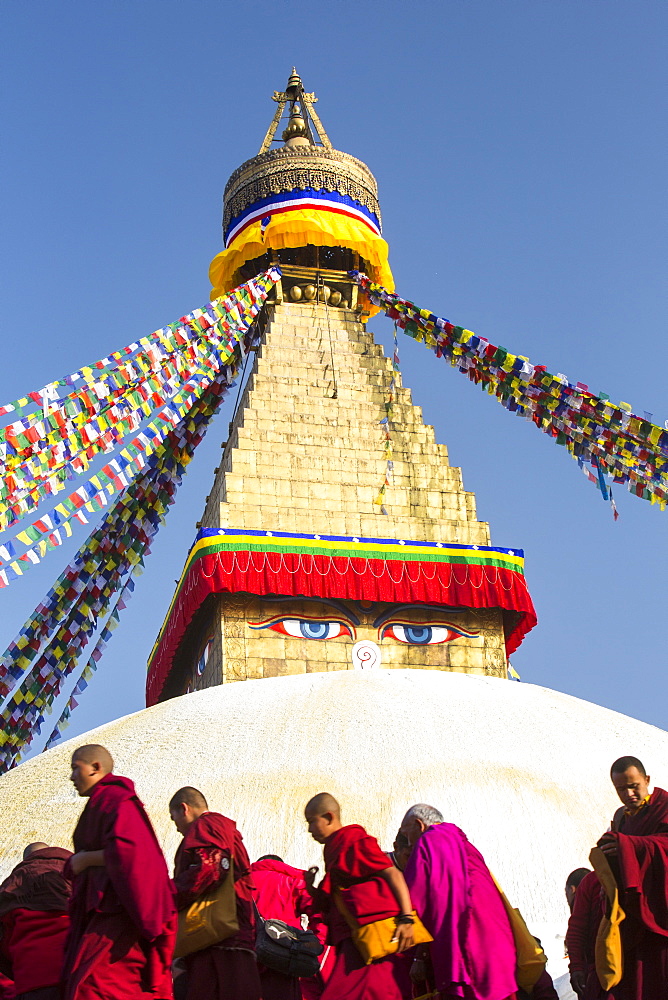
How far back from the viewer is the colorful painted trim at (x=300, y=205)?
19.6 metres

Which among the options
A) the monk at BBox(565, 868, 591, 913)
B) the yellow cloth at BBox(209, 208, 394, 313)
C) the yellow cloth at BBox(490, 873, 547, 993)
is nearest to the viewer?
the yellow cloth at BBox(490, 873, 547, 993)

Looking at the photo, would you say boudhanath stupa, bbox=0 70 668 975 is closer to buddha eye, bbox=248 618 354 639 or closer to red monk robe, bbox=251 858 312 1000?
buddha eye, bbox=248 618 354 639

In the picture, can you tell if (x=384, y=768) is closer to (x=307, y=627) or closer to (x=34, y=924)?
(x=34, y=924)

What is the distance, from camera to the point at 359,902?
4.33 m

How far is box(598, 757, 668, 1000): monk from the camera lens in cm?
443

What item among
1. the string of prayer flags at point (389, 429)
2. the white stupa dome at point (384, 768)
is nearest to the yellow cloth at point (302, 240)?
the string of prayer flags at point (389, 429)

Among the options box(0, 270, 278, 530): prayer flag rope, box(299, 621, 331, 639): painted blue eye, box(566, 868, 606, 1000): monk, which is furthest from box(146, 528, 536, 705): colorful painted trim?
box(566, 868, 606, 1000): monk

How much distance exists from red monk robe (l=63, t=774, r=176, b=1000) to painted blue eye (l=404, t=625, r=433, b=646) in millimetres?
11312

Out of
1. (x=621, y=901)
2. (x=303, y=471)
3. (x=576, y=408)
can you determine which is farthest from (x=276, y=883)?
(x=303, y=471)

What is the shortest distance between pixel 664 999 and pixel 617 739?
4390 millimetres

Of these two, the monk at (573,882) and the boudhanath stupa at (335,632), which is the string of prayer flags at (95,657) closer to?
the boudhanath stupa at (335,632)

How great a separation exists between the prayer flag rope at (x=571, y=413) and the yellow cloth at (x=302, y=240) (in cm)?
335

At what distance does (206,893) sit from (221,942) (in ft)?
0.61

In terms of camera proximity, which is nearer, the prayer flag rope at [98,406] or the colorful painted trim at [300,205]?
the prayer flag rope at [98,406]
